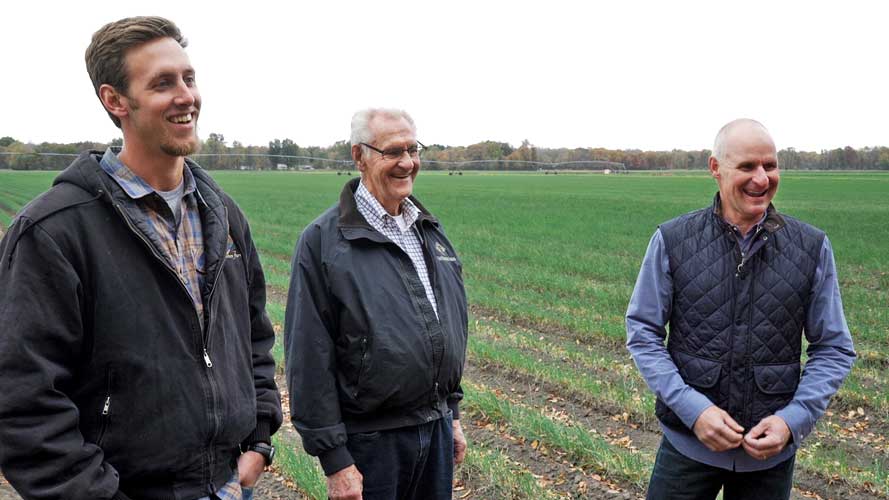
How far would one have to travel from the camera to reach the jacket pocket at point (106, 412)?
7.13 ft

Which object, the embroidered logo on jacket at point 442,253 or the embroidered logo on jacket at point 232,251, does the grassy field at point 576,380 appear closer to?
the embroidered logo on jacket at point 442,253

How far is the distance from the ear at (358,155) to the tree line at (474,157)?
151 feet

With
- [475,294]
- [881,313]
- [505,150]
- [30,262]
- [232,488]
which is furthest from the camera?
[505,150]

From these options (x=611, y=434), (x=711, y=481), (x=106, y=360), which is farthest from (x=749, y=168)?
(x=611, y=434)

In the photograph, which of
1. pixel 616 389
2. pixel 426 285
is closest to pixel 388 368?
pixel 426 285

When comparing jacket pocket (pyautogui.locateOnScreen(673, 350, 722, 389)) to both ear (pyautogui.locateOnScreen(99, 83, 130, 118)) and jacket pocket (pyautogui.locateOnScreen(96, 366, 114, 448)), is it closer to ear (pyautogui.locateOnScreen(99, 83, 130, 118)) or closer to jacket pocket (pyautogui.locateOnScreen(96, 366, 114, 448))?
jacket pocket (pyautogui.locateOnScreen(96, 366, 114, 448))

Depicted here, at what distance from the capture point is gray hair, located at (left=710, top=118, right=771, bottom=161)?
3.16 m

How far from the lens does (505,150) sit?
4980 inches

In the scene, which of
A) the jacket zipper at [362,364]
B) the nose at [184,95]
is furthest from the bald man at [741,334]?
the nose at [184,95]

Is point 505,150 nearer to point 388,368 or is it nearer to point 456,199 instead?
point 456,199

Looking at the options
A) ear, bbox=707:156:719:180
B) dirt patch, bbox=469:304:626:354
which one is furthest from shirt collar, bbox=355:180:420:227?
dirt patch, bbox=469:304:626:354

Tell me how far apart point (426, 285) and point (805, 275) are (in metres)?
1.55

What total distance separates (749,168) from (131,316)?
237cm

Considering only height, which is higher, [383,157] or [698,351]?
[383,157]
